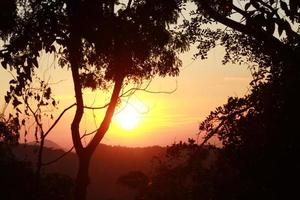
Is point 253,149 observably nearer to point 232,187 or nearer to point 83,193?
point 232,187

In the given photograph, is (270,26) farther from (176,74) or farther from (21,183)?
(21,183)

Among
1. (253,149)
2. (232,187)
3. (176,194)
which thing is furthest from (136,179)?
(253,149)

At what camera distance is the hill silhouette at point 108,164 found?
5808 centimetres

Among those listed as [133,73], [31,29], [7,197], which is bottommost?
[7,197]

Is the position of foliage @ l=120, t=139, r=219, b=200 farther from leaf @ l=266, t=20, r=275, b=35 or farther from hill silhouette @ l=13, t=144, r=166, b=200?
hill silhouette @ l=13, t=144, r=166, b=200

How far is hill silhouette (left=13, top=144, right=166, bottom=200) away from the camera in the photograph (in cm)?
5808

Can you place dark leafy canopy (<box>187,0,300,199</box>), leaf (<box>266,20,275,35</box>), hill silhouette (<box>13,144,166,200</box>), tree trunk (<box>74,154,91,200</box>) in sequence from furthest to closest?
hill silhouette (<box>13,144,166,200</box>) → tree trunk (<box>74,154,91,200</box>) → dark leafy canopy (<box>187,0,300,199</box>) → leaf (<box>266,20,275,35</box>)

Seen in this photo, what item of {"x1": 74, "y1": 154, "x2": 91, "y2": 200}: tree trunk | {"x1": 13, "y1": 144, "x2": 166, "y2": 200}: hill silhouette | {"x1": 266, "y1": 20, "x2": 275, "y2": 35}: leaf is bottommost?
{"x1": 74, "y1": 154, "x2": 91, "y2": 200}: tree trunk

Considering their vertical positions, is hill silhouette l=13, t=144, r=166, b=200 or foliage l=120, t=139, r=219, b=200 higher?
hill silhouette l=13, t=144, r=166, b=200

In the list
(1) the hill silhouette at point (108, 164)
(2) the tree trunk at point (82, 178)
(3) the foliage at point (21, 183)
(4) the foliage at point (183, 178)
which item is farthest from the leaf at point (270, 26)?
(1) the hill silhouette at point (108, 164)

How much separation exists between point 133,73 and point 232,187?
24.8 ft

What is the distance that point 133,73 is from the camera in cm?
1730

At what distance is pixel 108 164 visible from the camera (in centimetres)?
6525

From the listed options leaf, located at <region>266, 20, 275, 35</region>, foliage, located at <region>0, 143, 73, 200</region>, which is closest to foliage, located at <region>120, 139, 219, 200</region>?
leaf, located at <region>266, 20, 275, 35</region>
